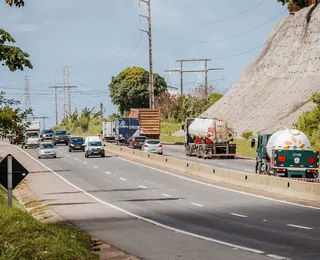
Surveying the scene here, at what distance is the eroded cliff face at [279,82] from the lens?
88312 millimetres

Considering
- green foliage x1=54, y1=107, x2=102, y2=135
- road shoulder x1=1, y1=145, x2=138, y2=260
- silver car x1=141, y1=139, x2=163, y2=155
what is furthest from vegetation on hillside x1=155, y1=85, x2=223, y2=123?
road shoulder x1=1, y1=145, x2=138, y2=260

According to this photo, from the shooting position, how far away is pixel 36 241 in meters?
16.0

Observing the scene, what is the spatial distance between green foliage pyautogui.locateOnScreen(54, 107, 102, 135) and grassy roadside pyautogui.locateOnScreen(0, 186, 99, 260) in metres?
126

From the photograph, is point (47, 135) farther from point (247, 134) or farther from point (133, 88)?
point (133, 88)

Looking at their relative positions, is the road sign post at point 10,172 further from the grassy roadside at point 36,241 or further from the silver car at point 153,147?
the silver car at point 153,147

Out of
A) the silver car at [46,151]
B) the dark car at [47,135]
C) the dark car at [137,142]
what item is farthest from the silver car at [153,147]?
the dark car at [47,135]

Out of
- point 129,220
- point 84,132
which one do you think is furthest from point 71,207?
point 84,132

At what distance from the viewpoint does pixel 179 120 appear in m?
138

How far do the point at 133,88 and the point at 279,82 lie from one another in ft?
257

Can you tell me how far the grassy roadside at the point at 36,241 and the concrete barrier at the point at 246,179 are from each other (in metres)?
13.1

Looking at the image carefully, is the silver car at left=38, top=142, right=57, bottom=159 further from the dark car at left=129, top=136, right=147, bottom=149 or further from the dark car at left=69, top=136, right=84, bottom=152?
the dark car at left=69, top=136, right=84, bottom=152

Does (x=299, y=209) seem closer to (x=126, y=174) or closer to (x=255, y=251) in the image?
(x=255, y=251)

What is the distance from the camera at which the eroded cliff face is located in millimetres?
88312

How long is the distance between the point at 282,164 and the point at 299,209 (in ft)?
27.5
